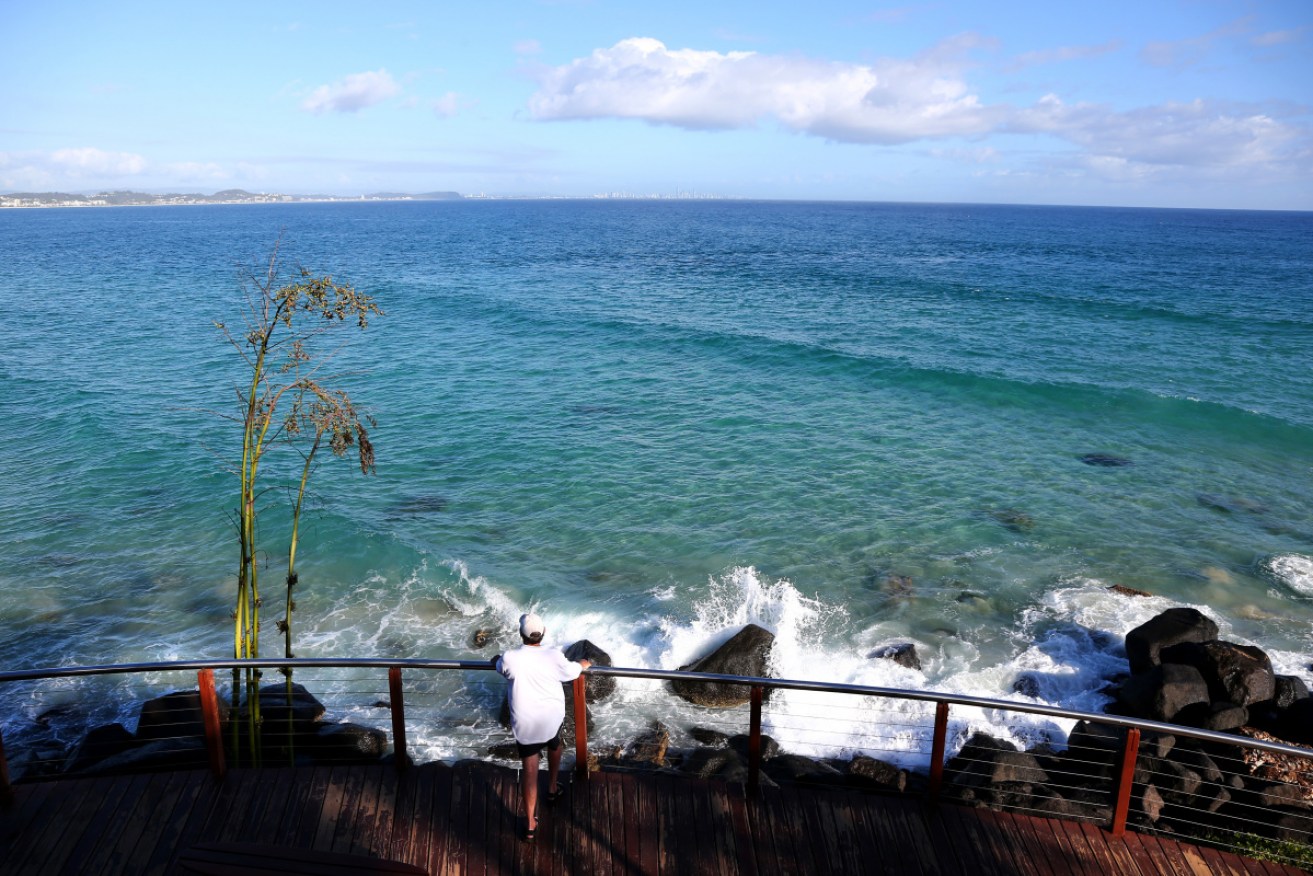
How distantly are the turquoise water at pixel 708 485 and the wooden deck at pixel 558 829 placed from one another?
5.34 meters

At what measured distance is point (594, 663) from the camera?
45.9 feet

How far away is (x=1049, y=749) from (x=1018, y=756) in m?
2.28

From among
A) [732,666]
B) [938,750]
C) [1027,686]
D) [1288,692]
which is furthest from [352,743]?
[1288,692]

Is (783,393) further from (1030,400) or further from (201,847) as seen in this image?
(201,847)

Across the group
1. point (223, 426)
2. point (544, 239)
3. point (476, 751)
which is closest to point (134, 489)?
point (223, 426)

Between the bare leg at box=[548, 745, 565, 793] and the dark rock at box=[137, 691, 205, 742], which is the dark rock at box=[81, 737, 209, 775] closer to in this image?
the dark rock at box=[137, 691, 205, 742]

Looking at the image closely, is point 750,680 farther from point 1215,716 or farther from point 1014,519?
point 1014,519

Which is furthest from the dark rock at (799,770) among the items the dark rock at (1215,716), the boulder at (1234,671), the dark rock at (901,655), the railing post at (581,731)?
the boulder at (1234,671)

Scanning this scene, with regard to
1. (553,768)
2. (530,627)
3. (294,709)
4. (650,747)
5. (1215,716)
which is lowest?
(650,747)

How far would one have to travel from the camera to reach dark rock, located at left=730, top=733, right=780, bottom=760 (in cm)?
1165

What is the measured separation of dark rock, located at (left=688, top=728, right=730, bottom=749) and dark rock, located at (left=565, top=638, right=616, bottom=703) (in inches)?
68.5

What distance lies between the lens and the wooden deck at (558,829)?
6.59 m

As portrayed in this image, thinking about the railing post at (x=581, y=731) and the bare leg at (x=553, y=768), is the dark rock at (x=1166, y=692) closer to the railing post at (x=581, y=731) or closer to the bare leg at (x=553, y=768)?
the railing post at (x=581, y=731)

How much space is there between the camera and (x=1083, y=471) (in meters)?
24.1
